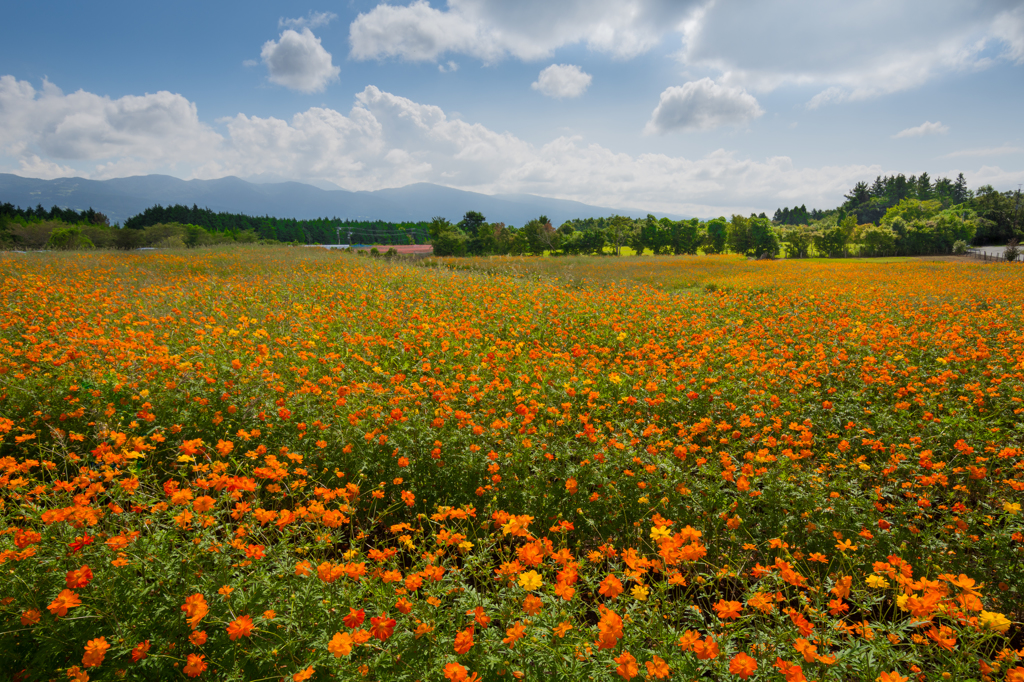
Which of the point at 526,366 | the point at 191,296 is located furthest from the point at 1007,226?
the point at 191,296

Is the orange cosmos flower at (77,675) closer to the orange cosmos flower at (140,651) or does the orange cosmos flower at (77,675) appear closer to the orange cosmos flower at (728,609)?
the orange cosmos flower at (140,651)

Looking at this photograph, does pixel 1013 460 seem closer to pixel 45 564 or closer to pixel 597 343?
pixel 597 343

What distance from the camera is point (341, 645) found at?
1466 mm

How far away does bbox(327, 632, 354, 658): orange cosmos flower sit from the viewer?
4.74 feet

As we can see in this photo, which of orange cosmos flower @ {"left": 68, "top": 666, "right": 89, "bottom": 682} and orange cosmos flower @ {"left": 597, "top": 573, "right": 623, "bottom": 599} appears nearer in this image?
orange cosmos flower @ {"left": 68, "top": 666, "right": 89, "bottom": 682}

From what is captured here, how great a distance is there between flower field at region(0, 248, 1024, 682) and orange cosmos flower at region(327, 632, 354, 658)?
2cm

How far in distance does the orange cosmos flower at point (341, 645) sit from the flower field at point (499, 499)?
15 mm

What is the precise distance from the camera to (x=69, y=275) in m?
10.1

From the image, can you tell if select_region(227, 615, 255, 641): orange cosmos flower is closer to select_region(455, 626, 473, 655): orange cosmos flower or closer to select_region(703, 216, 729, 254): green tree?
select_region(455, 626, 473, 655): orange cosmos flower

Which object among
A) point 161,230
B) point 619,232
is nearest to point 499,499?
point 161,230

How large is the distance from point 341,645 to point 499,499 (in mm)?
1581

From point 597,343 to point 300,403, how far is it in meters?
4.53

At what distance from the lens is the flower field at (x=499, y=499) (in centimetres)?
167

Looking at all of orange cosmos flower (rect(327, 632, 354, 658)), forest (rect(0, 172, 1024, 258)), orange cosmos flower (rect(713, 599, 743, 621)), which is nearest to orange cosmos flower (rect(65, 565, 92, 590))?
orange cosmos flower (rect(327, 632, 354, 658))
